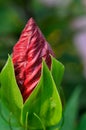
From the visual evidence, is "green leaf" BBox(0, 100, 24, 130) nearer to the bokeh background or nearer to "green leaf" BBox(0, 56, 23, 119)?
"green leaf" BBox(0, 56, 23, 119)

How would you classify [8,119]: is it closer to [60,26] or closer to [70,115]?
[70,115]

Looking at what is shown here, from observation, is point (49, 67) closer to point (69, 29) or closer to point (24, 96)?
point (24, 96)

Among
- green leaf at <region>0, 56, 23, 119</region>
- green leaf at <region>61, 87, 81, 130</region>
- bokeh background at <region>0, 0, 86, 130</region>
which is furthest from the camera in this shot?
bokeh background at <region>0, 0, 86, 130</region>

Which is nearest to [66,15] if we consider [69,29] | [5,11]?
[69,29]

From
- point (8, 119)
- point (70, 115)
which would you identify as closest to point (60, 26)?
point (70, 115)

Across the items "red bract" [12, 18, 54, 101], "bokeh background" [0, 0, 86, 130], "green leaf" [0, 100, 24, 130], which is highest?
"red bract" [12, 18, 54, 101]

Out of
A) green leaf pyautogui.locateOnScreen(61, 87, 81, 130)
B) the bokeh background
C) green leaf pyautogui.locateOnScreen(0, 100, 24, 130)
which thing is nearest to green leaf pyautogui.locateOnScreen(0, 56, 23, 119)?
green leaf pyautogui.locateOnScreen(0, 100, 24, 130)
